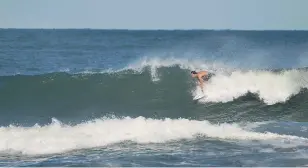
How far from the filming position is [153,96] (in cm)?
2002

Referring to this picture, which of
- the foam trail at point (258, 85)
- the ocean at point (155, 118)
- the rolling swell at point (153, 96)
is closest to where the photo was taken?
the ocean at point (155, 118)

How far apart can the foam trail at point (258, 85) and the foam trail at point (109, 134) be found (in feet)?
15.5

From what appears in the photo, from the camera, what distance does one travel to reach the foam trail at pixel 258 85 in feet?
62.0

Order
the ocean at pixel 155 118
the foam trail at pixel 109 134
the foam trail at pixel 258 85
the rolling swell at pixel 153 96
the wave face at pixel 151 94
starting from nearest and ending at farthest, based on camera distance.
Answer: the ocean at pixel 155 118
the foam trail at pixel 109 134
the rolling swell at pixel 153 96
the wave face at pixel 151 94
the foam trail at pixel 258 85

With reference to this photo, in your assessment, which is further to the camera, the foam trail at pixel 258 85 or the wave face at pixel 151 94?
the foam trail at pixel 258 85

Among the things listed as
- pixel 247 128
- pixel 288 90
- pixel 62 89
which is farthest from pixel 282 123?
pixel 62 89

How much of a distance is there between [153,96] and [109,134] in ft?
22.6

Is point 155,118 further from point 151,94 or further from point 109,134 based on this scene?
point 109,134

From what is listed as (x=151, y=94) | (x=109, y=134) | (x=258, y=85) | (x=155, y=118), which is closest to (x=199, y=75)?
(x=155, y=118)

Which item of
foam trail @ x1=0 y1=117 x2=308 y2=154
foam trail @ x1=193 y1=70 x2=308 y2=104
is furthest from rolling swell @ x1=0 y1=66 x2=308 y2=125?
foam trail @ x1=0 y1=117 x2=308 y2=154

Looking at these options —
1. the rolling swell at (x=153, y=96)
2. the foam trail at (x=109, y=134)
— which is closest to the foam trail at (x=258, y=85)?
the rolling swell at (x=153, y=96)

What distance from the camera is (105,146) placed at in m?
12.3

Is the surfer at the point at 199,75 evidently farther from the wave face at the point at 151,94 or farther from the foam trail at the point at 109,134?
the foam trail at the point at 109,134

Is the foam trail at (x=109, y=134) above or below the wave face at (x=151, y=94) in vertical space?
below
